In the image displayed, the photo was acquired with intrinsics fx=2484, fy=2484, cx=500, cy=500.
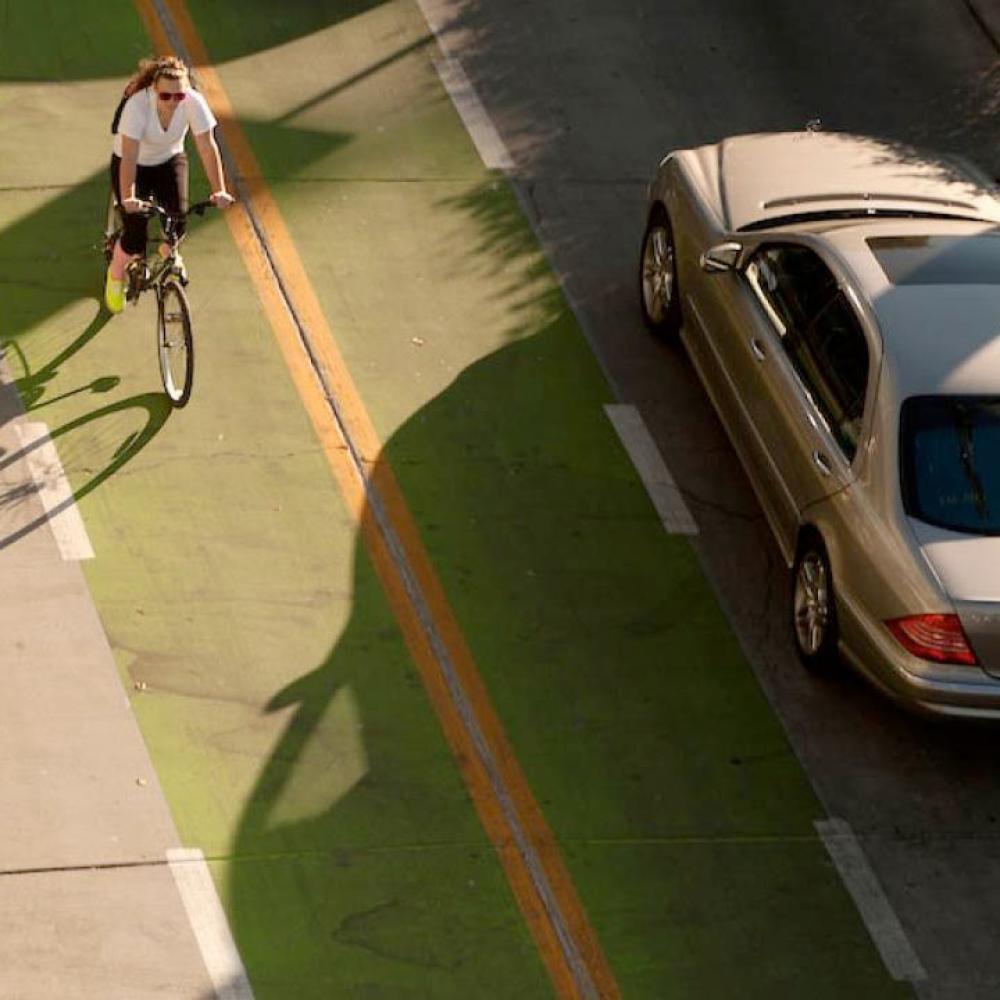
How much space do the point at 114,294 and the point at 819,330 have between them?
4.02 m

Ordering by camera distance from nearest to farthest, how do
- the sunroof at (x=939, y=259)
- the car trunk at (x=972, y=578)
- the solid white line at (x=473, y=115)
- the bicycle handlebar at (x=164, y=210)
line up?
the car trunk at (x=972, y=578) → the sunroof at (x=939, y=259) → the bicycle handlebar at (x=164, y=210) → the solid white line at (x=473, y=115)

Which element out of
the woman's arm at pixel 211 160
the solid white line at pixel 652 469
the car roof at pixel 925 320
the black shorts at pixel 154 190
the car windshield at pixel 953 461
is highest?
the woman's arm at pixel 211 160

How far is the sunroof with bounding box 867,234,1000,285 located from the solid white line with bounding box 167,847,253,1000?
455 cm

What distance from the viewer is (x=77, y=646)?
11523 mm

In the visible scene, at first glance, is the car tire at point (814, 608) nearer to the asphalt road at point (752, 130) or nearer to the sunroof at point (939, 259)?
the asphalt road at point (752, 130)

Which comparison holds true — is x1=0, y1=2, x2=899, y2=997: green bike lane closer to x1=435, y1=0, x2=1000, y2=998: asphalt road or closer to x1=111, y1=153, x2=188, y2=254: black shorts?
x1=435, y1=0, x2=1000, y2=998: asphalt road

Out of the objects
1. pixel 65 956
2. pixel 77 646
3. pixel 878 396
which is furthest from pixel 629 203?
pixel 65 956

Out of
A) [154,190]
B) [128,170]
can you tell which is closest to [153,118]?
[128,170]

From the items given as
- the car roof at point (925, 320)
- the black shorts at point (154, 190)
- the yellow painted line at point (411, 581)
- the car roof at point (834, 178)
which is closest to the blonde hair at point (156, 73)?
the black shorts at point (154, 190)

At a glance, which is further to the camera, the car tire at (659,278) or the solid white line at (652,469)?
the car tire at (659,278)

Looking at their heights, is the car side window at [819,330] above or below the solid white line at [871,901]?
above

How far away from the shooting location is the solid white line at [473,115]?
1606cm

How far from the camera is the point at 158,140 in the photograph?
511 inches

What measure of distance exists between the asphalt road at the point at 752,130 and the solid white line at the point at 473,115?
81 millimetres
